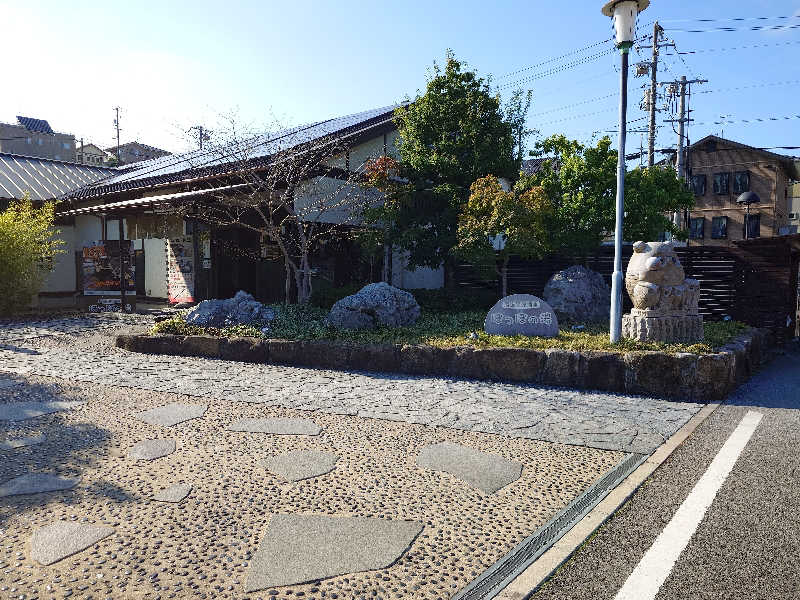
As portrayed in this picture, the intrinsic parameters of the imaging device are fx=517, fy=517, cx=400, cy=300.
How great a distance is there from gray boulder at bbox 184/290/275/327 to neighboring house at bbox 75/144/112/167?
54246mm

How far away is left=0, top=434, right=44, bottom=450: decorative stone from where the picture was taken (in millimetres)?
4406

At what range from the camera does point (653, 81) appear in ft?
77.7

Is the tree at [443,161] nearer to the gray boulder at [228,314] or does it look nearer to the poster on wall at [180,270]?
the gray boulder at [228,314]

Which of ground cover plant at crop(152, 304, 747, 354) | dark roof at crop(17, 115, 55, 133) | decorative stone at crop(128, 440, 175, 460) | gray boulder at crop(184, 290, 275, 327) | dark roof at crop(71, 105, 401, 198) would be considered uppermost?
dark roof at crop(17, 115, 55, 133)

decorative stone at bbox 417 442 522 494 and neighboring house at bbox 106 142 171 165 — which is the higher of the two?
neighboring house at bbox 106 142 171 165

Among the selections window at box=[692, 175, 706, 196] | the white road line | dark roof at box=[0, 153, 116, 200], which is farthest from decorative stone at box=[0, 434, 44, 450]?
window at box=[692, 175, 706, 196]

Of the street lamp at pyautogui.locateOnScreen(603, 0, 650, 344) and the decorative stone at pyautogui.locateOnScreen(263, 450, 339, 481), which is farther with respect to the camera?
the street lamp at pyautogui.locateOnScreen(603, 0, 650, 344)

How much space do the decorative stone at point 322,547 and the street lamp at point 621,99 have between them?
18.1ft

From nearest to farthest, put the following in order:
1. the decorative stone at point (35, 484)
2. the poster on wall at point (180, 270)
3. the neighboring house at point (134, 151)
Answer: the decorative stone at point (35, 484) → the poster on wall at point (180, 270) → the neighboring house at point (134, 151)

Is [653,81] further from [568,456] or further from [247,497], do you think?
[247,497]

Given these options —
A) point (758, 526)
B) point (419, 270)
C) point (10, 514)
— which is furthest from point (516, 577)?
point (419, 270)

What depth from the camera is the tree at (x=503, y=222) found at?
10648 millimetres

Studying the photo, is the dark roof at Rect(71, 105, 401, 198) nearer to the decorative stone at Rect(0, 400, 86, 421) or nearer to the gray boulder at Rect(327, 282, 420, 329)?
the gray boulder at Rect(327, 282, 420, 329)

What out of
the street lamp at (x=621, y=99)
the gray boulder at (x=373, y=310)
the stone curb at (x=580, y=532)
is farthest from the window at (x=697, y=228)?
the stone curb at (x=580, y=532)
